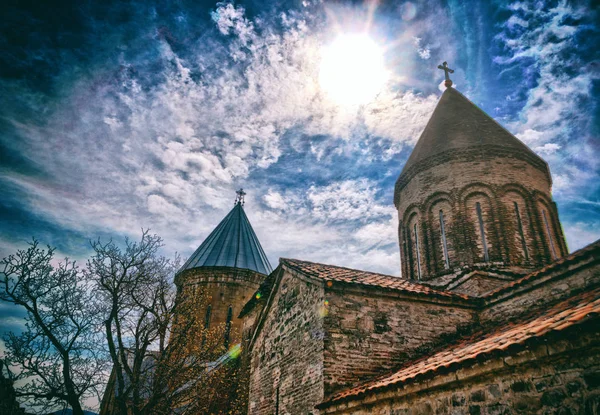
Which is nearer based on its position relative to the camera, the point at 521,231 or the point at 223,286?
the point at 521,231

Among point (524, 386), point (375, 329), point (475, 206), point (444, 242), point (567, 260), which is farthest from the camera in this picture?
point (444, 242)

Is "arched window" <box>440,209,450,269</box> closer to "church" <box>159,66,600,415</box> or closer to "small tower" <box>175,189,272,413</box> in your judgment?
"church" <box>159,66,600,415</box>

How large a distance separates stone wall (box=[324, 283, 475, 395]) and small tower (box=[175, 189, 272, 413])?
12.4 metres

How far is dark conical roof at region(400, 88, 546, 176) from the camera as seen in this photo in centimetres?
1195

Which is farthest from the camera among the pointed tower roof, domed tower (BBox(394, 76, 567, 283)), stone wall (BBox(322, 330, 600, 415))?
the pointed tower roof

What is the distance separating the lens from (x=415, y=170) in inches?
500

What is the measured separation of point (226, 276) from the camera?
2086cm

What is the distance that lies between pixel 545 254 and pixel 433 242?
3074 millimetres

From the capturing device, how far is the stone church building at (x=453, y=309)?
3.78m

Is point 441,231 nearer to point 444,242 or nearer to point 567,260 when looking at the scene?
point 444,242

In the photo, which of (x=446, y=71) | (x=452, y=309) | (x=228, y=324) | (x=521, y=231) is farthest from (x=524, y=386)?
(x=228, y=324)

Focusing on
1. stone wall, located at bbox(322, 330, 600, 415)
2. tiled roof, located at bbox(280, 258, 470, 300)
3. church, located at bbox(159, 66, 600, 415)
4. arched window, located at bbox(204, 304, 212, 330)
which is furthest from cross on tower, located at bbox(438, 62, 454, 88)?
arched window, located at bbox(204, 304, 212, 330)

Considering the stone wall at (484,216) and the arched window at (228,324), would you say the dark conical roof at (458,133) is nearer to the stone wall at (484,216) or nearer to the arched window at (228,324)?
the stone wall at (484,216)

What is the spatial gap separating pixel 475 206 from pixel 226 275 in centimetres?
1428
